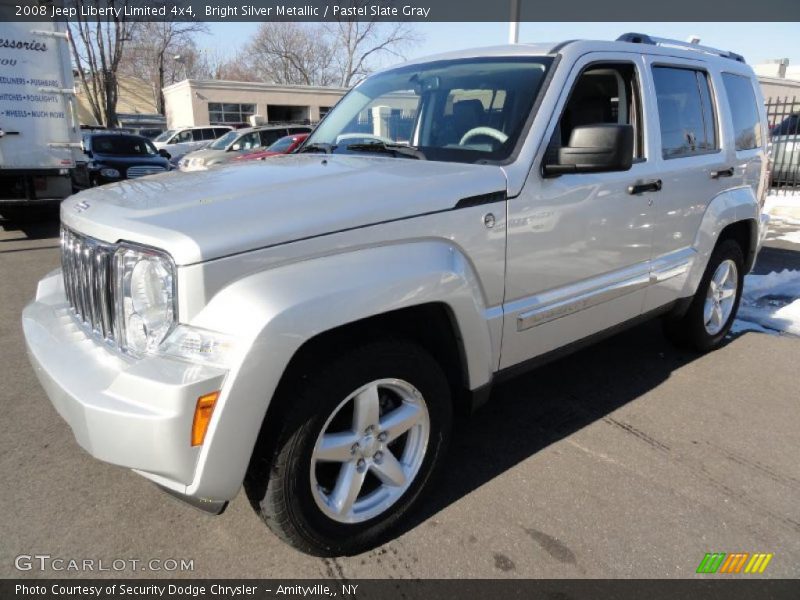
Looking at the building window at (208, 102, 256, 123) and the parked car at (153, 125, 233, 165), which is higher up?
the building window at (208, 102, 256, 123)

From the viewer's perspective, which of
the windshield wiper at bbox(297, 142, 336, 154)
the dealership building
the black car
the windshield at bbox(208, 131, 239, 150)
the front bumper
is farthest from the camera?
the dealership building

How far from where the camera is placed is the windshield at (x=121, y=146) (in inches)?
501

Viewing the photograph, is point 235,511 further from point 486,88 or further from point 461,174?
point 486,88

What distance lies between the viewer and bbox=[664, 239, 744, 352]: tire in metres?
4.16

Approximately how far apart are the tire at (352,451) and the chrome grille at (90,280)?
71cm

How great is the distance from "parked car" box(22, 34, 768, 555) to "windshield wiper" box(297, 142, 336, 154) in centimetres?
2

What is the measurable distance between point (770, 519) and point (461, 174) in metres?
2.03

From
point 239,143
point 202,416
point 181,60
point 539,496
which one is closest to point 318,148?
point 202,416

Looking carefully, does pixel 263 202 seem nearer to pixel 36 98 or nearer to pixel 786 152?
pixel 36 98

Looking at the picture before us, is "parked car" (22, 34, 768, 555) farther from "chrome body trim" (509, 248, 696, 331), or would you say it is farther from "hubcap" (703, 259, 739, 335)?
"hubcap" (703, 259, 739, 335)

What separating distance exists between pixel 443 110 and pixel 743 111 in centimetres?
256

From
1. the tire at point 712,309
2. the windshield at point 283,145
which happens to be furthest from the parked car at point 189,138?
the tire at point 712,309

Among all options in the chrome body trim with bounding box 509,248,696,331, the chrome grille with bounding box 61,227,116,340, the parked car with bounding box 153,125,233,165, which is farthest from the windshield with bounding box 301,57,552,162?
the parked car with bounding box 153,125,233,165

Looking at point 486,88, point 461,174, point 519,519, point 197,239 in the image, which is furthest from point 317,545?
point 486,88
